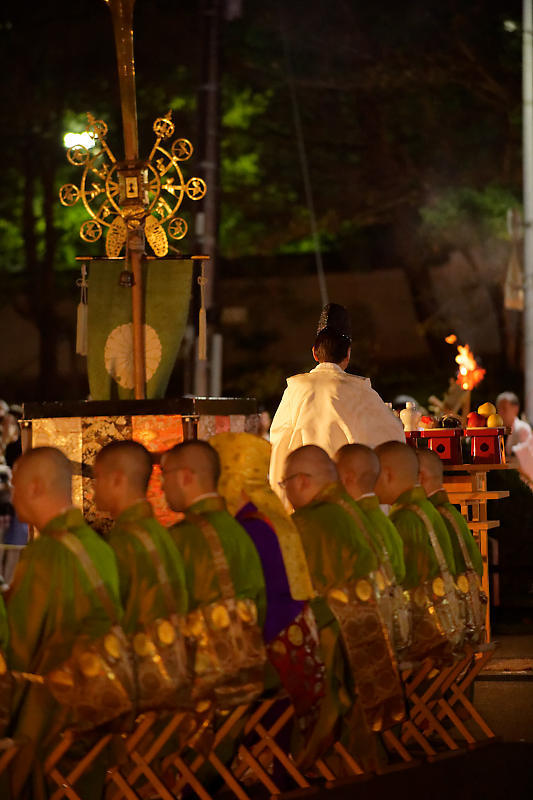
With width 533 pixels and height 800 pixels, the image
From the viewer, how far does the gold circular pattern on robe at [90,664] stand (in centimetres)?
451

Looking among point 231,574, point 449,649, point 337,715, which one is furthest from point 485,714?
point 231,574

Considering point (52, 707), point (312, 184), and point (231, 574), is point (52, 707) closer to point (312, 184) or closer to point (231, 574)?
point (231, 574)

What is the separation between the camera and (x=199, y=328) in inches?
310

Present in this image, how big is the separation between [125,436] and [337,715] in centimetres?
208

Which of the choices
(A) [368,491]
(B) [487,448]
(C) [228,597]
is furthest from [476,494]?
(C) [228,597]

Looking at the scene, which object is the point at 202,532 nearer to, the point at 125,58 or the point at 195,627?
the point at 195,627

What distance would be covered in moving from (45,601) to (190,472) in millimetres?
876

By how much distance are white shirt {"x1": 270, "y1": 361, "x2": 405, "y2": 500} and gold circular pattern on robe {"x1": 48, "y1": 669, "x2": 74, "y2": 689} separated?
3236 mm

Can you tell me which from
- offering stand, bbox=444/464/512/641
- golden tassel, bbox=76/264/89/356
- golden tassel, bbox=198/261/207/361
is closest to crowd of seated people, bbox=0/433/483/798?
golden tassel, bbox=198/261/207/361

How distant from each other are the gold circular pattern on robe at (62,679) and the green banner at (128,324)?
10.7 ft

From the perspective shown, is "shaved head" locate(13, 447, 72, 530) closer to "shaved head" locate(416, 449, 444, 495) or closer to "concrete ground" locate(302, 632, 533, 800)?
"concrete ground" locate(302, 632, 533, 800)

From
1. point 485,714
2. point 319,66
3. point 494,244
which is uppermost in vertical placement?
point 319,66

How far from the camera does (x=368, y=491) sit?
611 cm

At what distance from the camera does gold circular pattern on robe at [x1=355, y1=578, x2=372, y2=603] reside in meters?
5.64
